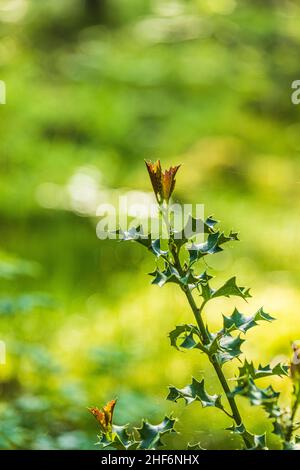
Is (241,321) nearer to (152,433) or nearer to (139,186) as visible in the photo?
(152,433)

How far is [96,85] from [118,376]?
6.97 feet

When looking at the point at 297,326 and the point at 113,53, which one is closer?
the point at 297,326

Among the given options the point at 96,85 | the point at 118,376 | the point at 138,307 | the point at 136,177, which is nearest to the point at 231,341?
the point at 118,376

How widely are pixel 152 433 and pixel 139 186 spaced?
2.28m

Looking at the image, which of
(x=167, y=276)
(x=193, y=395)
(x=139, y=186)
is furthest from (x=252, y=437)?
(x=139, y=186)


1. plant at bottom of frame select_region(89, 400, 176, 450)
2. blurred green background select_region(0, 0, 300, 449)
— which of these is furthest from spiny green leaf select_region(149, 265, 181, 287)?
blurred green background select_region(0, 0, 300, 449)

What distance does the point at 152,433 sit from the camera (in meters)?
0.54

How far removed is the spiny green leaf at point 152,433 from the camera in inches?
20.7

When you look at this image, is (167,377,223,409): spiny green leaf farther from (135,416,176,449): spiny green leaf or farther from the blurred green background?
the blurred green background

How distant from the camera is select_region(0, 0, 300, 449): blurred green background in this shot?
1553 millimetres

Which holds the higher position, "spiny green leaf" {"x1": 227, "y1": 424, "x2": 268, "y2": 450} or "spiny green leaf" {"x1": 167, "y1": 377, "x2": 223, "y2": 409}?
"spiny green leaf" {"x1": 167, "y1": 377, "x2": 223, "y2": 409}

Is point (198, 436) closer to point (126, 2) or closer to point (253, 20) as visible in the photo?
point (253, 20)

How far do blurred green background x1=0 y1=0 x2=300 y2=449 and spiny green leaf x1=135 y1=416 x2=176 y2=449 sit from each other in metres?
0.58

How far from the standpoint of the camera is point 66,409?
136 centimetres
